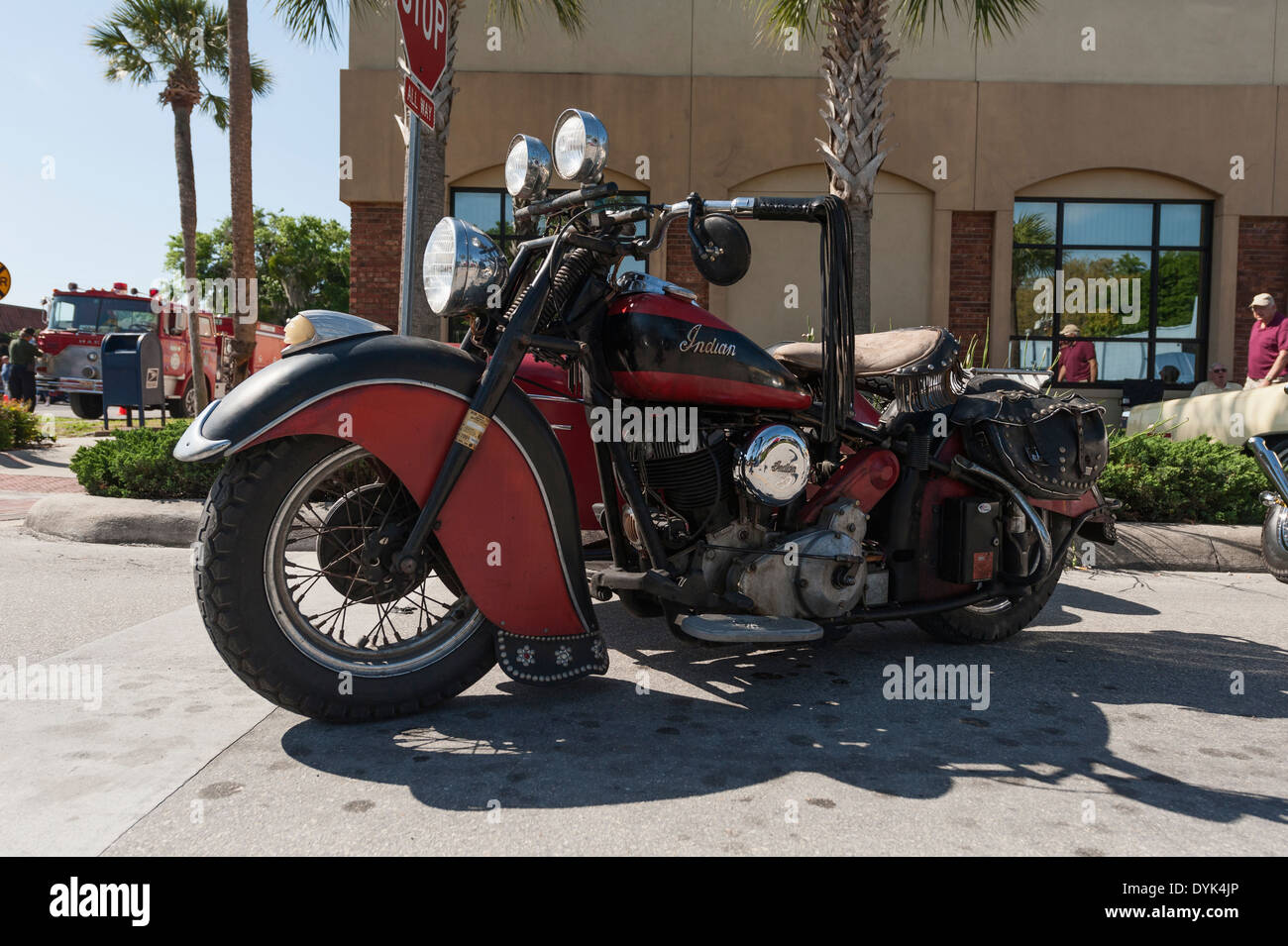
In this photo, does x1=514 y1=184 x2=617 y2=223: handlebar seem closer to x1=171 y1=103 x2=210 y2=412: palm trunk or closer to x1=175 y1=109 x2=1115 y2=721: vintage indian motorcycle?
x1=175 y1=109 x2=1115 y2=721: vintage indian motorcycle

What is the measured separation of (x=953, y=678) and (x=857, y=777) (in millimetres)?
1141

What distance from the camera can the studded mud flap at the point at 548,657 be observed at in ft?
10.5

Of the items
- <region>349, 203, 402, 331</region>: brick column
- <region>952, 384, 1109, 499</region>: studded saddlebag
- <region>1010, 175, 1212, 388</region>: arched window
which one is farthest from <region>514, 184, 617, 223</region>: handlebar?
<region>1010, 175, 1212, 388</region>: arched window

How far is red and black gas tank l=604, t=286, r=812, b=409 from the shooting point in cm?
350

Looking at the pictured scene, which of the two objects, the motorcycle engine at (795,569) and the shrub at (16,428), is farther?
the shrub at (16,428)

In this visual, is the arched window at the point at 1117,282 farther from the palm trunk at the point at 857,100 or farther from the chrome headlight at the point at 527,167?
the chrome headlight at the point at 527,167

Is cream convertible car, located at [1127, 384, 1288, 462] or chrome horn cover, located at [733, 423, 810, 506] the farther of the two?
cream convertible car, located at [1127, 384, 1288, 462]

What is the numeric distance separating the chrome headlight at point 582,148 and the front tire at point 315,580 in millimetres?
1199

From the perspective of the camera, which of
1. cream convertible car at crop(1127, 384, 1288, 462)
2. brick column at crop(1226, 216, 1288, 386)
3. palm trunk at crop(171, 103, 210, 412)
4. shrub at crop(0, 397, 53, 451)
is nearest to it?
cream convertible car at crop(1127, 384, 1288, 462)

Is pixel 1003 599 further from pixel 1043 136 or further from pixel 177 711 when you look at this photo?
pixel 1043 136

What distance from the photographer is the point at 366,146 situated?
1369 centimetres

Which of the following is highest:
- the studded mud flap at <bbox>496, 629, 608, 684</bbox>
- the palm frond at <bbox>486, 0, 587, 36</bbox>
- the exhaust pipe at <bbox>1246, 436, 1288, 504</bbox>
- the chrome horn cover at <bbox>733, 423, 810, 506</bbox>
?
the palm frond at <bbox>486, 0, 587, 36</bbox>

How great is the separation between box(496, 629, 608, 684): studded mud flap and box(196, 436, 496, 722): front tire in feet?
0.33

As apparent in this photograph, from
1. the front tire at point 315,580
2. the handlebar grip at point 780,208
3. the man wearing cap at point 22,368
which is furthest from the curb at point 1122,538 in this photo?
the man wearing cap at point 22,368
